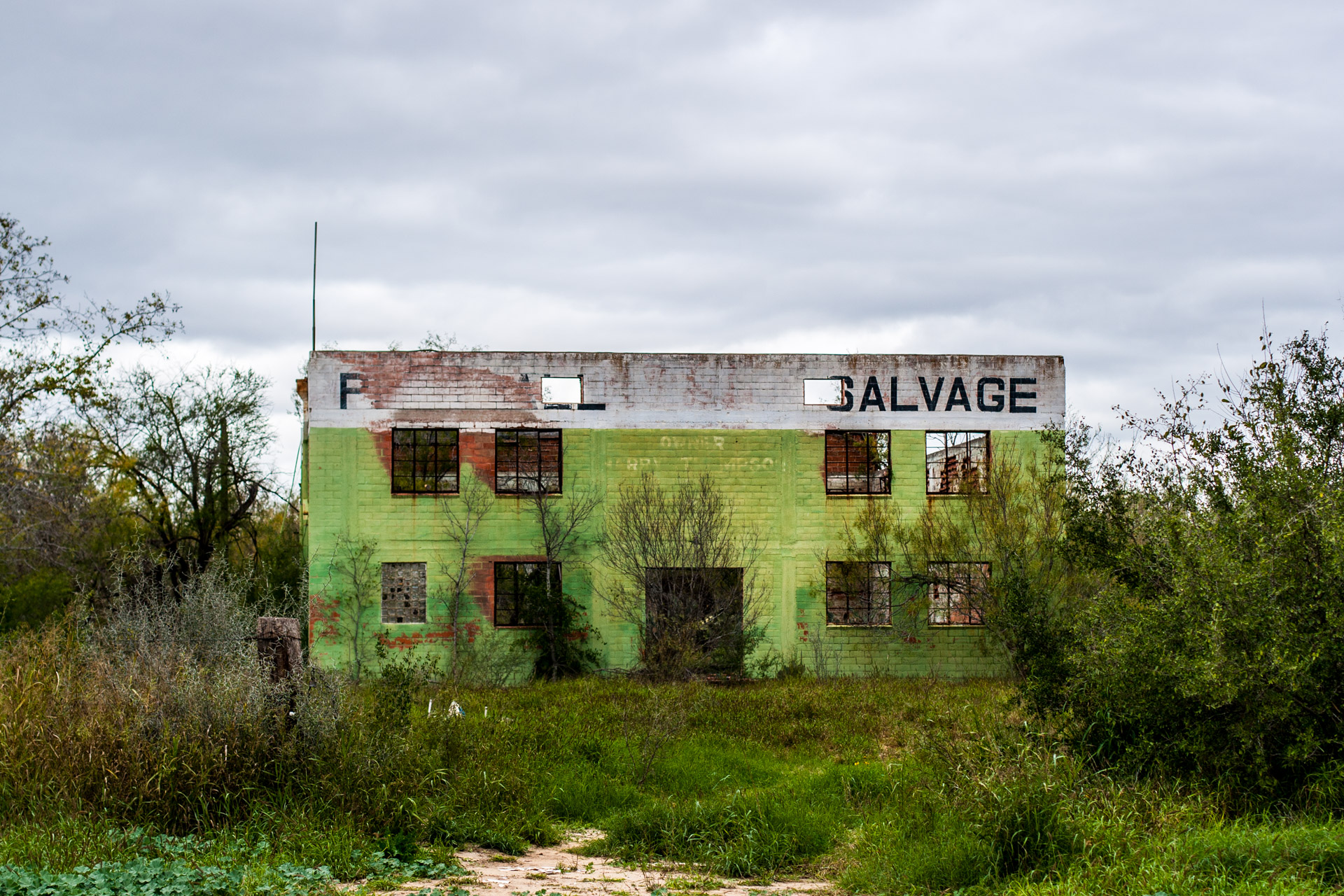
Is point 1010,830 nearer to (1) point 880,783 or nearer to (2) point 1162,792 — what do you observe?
(2) point 1162,792

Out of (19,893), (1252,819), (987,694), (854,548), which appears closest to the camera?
(19,893)

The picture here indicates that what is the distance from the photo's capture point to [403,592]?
846 inches

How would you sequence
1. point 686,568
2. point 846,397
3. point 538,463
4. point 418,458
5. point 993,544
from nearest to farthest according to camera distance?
point 993,544 → point 686,568 → point 418,458 → point 538,463 → point 846,397

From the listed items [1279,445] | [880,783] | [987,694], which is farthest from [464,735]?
[987,694]

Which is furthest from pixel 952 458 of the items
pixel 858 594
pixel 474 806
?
pixel 474 806

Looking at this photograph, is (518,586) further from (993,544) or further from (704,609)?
(993,544)

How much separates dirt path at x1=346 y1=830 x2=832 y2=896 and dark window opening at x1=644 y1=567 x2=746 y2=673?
11.5m

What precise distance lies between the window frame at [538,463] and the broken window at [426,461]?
845mm

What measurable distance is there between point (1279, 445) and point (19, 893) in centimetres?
1019

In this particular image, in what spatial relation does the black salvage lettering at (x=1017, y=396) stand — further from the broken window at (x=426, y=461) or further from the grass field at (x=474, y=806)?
the grass field at (x=474, y=806)

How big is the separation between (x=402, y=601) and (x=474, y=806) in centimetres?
1256

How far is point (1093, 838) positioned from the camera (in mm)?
7754

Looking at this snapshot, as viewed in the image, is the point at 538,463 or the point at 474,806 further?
the point at 538,463

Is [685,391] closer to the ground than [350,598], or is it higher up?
higher up
